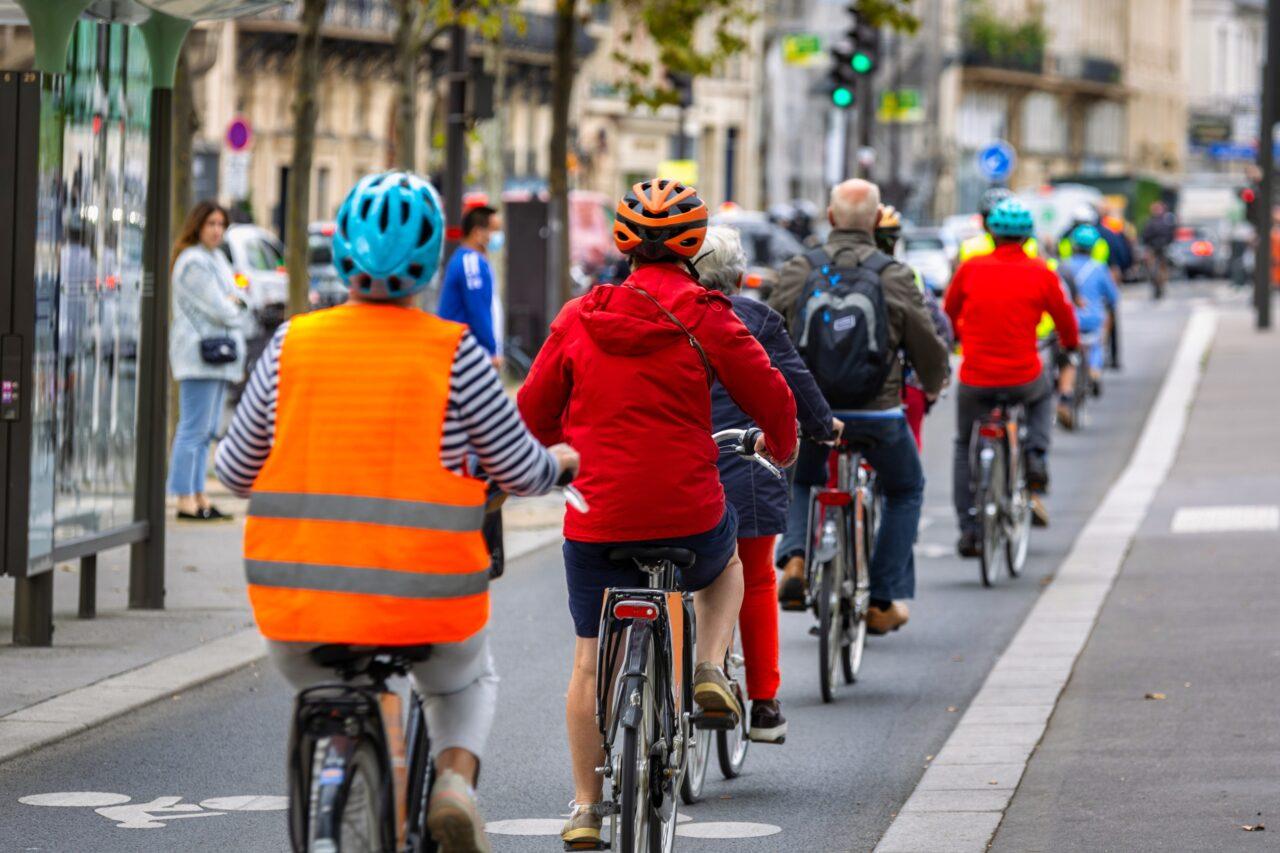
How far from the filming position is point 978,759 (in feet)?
27.3

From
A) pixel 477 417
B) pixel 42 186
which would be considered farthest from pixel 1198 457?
pixel 477 417

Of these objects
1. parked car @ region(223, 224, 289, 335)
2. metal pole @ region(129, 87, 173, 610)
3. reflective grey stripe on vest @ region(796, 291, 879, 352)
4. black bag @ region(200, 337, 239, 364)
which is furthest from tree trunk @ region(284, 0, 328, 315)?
reflective grey stripe on vest @ region(796, 291, 879, 352)

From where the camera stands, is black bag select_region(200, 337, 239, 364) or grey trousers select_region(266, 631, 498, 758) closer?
grey trousers select_region(266, 631, 498, 758)

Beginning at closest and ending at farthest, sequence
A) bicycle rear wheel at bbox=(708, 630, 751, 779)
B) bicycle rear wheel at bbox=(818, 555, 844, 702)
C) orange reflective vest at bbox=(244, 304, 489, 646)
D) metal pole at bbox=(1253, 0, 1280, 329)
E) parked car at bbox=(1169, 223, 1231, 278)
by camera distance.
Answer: orange reflective vest at bbox=(244, 304, 489, 646)
bicycle rear wheel at bbox=(708, 630, 751, 779)
bicycle rear wheel at bbox=(818, 555, 844, 702)
metal pole at bbox=(1253, 0, 1280, 329)
parked car at bbox=(1169, 223, 1231, 278)

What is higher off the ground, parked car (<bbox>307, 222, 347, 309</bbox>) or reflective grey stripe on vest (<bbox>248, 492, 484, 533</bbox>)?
parked car (<bbox>307, 222, 347, 309</bbox>)

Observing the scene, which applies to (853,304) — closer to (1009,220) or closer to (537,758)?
(537,758)

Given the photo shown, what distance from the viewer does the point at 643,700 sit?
19.9 feet

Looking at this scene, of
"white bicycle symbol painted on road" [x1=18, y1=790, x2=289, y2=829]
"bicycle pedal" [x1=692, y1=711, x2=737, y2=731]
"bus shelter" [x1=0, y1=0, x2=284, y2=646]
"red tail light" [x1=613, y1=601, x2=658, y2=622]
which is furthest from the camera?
"bus shelter" [x1=0, y1=0, x2=284, y2=646]

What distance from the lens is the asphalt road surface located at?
7324 mm

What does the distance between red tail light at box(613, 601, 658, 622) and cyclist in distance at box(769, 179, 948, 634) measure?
3.43m

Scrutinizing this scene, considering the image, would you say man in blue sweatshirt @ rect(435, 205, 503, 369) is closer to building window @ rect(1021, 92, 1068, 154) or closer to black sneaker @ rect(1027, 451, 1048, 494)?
black sneaker @ rect(1027, 451, 1048, 494)

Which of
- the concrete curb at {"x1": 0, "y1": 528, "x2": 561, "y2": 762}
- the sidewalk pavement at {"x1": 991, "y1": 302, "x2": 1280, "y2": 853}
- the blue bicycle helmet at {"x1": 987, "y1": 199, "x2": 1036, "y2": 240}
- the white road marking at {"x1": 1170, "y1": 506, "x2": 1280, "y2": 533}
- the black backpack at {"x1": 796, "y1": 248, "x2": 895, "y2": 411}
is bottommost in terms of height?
the concrete curb at {"x1": 0, "y1": 528, "x2": 561, "y2": 762}

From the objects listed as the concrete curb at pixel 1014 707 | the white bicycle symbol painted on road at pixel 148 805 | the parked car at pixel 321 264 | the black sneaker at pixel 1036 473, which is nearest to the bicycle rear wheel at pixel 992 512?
the concrete curb at pixel 1014 707

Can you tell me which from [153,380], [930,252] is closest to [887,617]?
[153,380]
